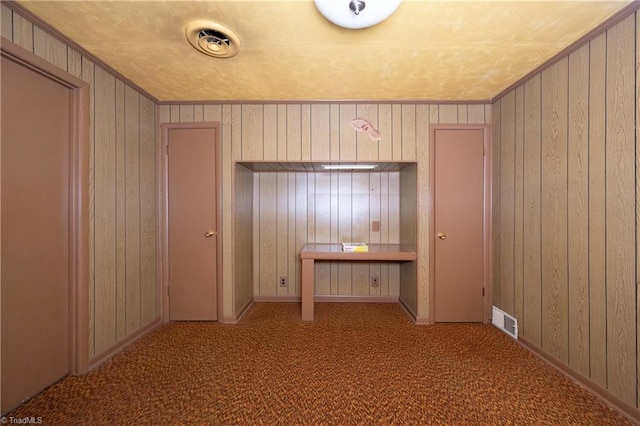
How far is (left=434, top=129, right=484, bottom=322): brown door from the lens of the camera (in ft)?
9.11

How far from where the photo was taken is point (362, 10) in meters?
1.45

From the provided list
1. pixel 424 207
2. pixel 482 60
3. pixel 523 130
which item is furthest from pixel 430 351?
pixel 482 60

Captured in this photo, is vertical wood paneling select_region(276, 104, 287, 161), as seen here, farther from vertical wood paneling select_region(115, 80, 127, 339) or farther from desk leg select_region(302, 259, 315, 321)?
vertical wood paneling select_region(115, 80, 127, 339)

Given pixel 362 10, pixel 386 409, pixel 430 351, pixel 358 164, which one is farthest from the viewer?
pixel 358 164

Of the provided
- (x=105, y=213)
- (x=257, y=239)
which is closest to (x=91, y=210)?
(x=105, y=213)

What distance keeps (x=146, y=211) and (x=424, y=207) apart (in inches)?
113

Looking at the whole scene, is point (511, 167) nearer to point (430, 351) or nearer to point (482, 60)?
point (482, 60)

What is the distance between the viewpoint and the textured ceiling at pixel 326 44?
1523 millimetres

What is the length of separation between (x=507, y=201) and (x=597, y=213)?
0.86m

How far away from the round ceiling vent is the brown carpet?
2351mm

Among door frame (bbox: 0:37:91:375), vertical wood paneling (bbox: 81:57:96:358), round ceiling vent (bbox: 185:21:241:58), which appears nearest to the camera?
round ceiling vent (bbox: 185:21:241:58)

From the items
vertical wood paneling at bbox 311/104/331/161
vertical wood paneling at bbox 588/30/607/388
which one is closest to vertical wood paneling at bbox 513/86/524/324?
vertical wood paneling at bbox 588/30/607/388

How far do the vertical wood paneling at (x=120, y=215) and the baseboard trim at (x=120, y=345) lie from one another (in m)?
0.07
